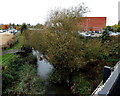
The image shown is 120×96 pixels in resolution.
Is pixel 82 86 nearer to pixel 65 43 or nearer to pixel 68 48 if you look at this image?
pixel 68 48

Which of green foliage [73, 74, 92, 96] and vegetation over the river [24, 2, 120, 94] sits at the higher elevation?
vegetation over the river [24, 2, 120, 94]

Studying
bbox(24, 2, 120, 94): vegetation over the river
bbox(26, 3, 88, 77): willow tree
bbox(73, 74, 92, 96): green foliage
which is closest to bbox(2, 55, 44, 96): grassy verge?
bbox(24, 2, 120, 94): vegetation over the river

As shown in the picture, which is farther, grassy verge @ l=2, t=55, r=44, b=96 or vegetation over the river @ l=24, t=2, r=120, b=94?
vegetation over the river @ l=24, t=2, r=120, b=94

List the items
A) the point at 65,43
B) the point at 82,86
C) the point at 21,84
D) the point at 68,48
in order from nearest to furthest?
the point at 21,84 < the point at 82,86 < the point at 65,43 < the point at 68,48

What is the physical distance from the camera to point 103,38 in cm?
1562

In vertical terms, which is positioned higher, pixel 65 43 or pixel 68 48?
pixel 65 43

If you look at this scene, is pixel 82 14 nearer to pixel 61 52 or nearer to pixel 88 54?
pixel 88 54

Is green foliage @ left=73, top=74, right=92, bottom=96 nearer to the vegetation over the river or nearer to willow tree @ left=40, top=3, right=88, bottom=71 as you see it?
the vegetation over the river

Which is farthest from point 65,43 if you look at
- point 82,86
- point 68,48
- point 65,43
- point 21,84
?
point 21,84

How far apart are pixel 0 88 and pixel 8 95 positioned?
1.93ft

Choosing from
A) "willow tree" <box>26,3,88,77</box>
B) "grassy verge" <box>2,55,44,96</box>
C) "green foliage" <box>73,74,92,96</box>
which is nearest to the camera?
"grassy verge" <box>2,55,44,96</box>

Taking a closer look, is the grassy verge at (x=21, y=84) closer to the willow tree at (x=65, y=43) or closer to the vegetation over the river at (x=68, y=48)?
the vegetation over the river at (x=68, y=48)

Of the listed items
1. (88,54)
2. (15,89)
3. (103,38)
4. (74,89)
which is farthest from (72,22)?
(103,38)

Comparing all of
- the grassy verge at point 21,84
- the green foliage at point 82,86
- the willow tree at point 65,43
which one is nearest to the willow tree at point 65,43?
the willow tree at point 65,43
